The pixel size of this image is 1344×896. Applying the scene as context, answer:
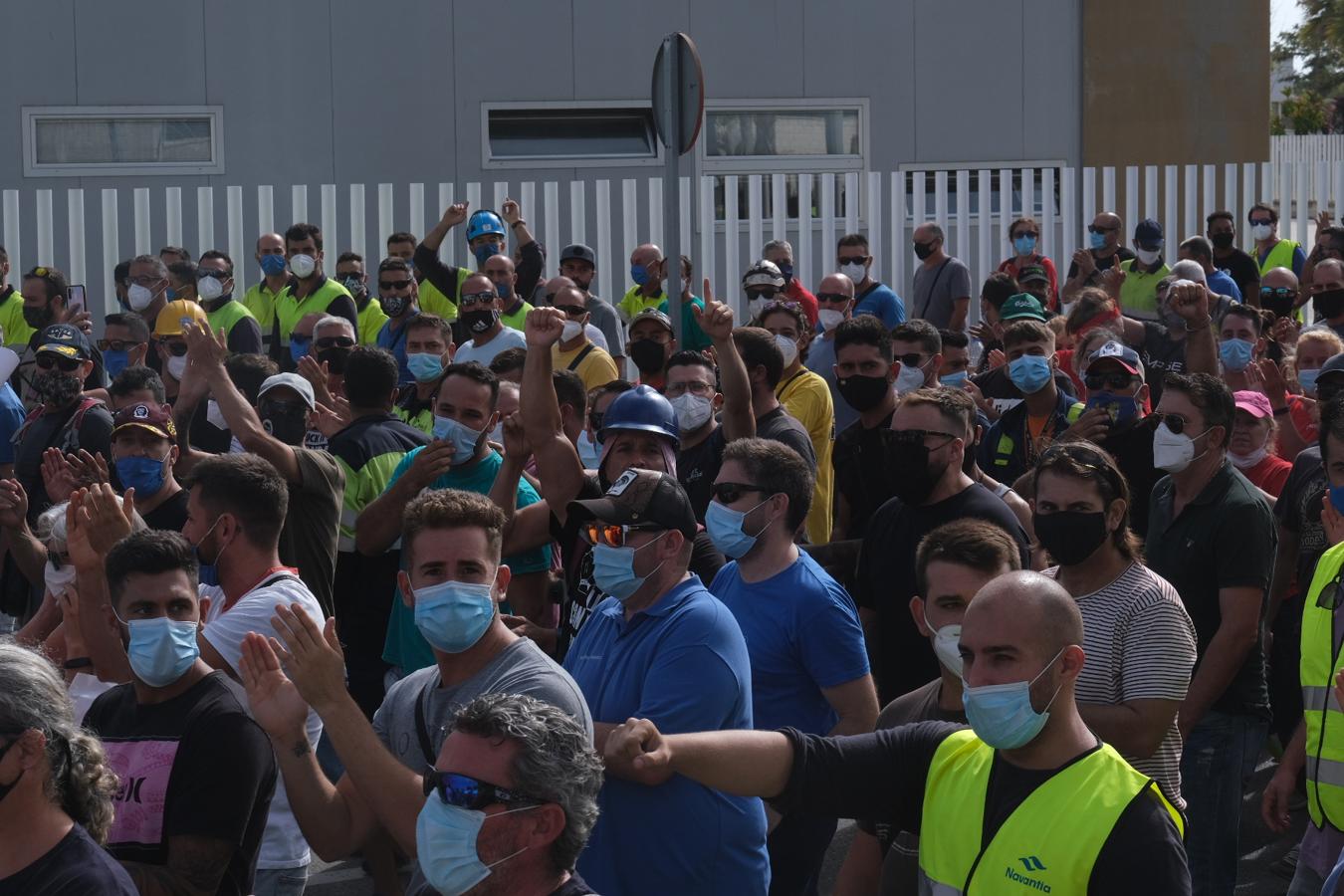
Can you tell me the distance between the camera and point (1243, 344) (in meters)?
9.16

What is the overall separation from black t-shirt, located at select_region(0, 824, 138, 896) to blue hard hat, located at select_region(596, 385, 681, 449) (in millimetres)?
2592

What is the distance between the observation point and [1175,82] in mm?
20438

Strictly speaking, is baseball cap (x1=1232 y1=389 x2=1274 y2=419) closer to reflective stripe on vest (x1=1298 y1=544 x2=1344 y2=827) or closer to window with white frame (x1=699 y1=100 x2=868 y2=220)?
reflective stripe on vest (x1=1298 y1=544 x2=1344 y2=827)

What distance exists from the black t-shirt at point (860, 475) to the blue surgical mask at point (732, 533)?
5.69 ft

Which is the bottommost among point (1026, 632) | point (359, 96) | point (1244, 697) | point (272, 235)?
point (1244, 697)

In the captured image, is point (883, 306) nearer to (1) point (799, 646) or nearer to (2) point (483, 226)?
(2) point (483, 226)

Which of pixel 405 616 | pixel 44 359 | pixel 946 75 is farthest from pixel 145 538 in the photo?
pixel 946 75

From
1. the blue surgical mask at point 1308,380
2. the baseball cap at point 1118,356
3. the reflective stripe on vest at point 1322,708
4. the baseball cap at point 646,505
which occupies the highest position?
the baseball cap at point 1118,356

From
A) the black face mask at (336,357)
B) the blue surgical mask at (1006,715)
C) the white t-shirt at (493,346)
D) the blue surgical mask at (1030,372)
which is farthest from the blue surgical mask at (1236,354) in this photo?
the blue surgical mask at (1006,715)

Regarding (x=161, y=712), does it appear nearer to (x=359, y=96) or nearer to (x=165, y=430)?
(x=165, y=430)

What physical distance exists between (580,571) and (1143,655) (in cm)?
179

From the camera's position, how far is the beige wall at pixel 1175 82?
65.2ft

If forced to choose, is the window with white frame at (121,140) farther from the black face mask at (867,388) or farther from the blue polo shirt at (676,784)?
the blue polo shirt at (676,784)

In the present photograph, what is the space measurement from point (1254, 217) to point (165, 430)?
1293 centimetres
